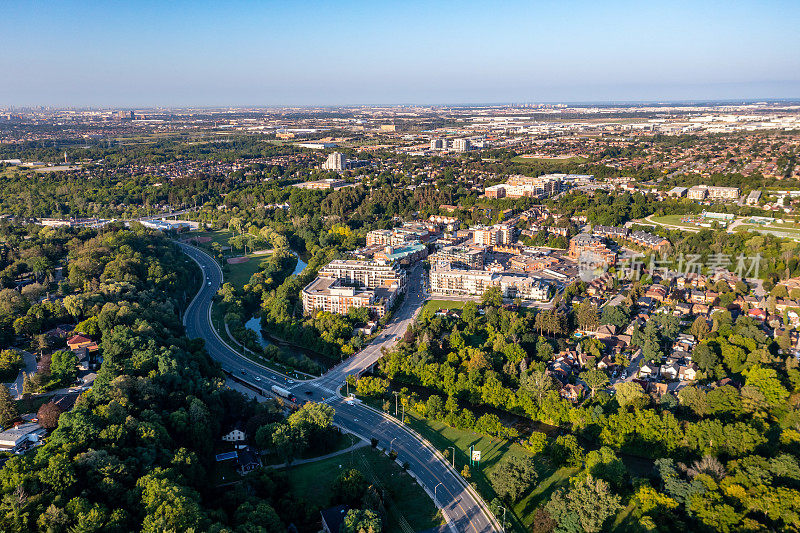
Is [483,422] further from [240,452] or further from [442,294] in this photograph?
[442,294]

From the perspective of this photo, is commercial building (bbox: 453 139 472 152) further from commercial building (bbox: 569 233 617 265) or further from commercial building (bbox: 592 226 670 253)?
commercial building (bbox: 569 233 617 265)

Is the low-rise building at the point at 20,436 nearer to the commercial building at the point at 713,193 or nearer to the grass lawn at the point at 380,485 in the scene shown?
the grass lawn at the point at 380,485

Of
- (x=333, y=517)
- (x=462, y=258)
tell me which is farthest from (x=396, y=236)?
(x=333, y=517)

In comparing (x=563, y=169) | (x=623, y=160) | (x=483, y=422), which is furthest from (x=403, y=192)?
(x=483, y=422)

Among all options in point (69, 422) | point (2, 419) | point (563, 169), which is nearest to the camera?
point (69, 422)

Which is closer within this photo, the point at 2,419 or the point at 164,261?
the point at 2,419

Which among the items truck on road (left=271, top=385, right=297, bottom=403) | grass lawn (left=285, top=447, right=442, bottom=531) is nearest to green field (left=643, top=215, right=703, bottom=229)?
truck on road (left=271, top=385, right=297, bottom=403)

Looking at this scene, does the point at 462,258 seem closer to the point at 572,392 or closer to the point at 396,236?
the point at 396,236
